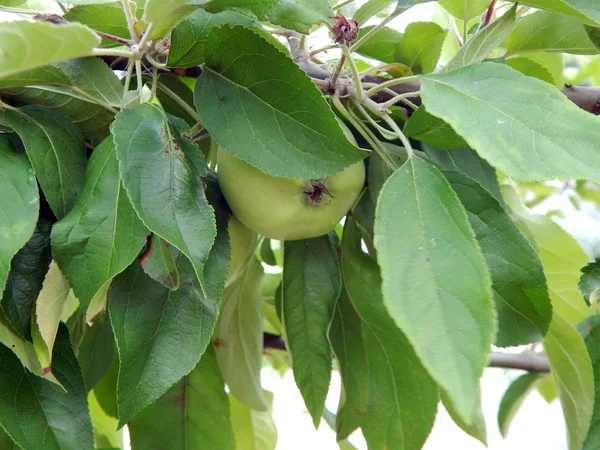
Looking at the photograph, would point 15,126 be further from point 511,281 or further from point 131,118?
point 511,281

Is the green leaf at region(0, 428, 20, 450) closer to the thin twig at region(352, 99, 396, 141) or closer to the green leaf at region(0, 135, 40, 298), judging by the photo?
the green leaf at region(0, 135, 40, 298)

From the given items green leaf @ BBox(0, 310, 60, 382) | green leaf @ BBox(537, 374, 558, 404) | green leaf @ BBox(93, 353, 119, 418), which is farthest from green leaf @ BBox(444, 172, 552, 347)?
green leaf @ BBox(537, 374, 558, 404)

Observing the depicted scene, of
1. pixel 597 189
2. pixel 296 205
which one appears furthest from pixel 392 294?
pixel 597 189

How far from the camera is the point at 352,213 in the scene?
607 mm

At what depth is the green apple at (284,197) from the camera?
52 cm

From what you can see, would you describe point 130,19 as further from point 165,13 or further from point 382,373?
point 382,373

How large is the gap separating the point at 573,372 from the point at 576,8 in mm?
322

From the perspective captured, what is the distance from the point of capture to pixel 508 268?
51 cm

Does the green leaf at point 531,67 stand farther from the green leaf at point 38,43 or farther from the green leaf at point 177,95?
the green leaf at point 38,43

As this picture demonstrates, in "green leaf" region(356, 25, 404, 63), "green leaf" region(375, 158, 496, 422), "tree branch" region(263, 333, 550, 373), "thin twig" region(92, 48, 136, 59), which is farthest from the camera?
"tree branch" region(263, 333, 550, 373)

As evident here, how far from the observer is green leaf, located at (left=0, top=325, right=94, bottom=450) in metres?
0.50

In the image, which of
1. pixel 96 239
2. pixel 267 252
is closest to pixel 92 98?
pixel 96 239

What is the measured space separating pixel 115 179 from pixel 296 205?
134 millimetres

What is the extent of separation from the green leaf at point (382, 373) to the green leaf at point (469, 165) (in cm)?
9
